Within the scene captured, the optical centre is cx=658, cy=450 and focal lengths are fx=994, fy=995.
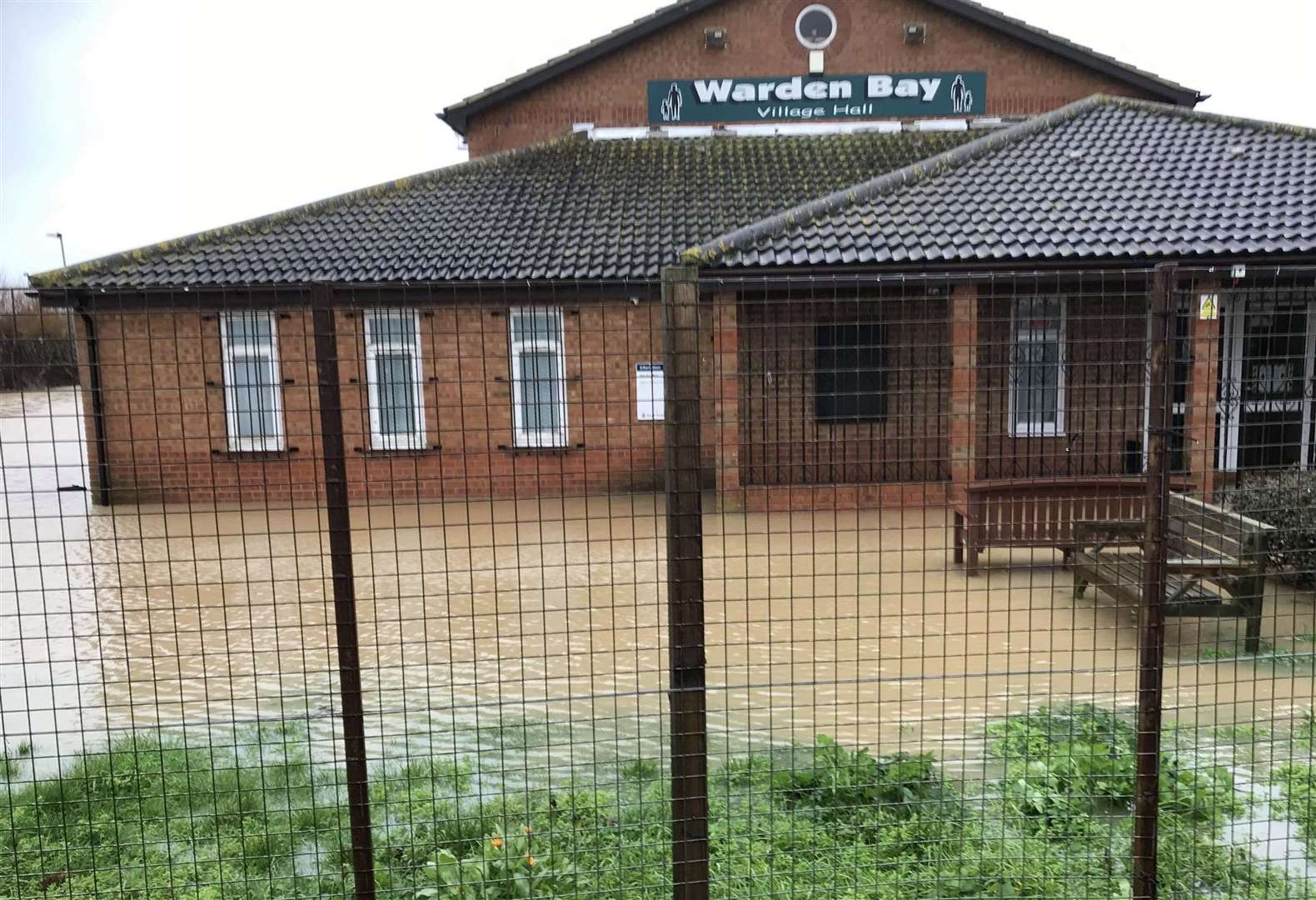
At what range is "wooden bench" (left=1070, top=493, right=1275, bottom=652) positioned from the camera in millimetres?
6328

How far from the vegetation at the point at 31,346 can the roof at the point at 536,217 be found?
866 centimetres

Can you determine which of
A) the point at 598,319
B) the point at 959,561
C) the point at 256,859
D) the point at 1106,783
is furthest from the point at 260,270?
the point at 1106,783

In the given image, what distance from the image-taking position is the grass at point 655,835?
3385 mm

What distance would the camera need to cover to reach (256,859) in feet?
12.3

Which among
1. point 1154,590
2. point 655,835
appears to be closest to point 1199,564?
point 1154,590

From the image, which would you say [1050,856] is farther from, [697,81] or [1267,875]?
[697,81]

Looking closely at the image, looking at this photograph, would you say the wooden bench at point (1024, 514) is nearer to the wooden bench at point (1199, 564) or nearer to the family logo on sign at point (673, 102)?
the wooden bench at point (1199, 564)

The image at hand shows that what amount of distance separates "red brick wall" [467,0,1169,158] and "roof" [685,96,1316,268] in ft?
→ 15.1

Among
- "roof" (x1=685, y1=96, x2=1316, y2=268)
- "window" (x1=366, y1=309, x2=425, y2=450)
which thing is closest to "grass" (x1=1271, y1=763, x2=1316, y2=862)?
"window" (x1=366, y1=309, x2=425, y2=450)

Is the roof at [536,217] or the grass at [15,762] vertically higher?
the roof at [536,217]

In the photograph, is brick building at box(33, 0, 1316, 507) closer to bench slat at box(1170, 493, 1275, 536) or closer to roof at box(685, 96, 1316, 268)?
roof at box(685, 96, 1316, 268)

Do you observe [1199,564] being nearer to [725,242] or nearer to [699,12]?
[725,242]

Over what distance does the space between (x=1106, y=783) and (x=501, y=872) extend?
8.15 feet

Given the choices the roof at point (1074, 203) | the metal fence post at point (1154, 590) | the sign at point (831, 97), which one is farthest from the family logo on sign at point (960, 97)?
the metal fence post at point (1154, 590)
